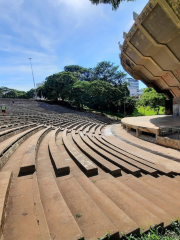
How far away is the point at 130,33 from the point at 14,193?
1084cm

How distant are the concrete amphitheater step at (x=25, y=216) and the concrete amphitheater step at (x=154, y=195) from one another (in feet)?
7.11

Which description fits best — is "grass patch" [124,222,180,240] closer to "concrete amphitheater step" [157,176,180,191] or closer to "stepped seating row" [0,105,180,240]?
"stepped seating row" [0,105,180,240]

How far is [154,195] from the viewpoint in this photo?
3.22m

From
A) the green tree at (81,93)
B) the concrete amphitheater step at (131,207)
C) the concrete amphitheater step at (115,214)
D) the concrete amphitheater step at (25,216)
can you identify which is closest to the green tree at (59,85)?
the green tree at (81,93)

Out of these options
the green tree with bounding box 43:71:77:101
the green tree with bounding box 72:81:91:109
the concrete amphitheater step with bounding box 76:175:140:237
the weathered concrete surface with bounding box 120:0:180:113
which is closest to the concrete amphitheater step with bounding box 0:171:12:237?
the concrete amphitheater step with bounding box 76:175:140:237

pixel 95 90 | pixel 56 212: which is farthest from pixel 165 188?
pixel 95 90

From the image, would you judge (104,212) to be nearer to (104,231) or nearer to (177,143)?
(104,231)

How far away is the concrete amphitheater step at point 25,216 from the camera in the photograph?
178cm

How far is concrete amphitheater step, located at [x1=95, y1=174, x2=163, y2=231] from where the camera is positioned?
7.10 ft

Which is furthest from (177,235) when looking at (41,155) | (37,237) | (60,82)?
(60,82)

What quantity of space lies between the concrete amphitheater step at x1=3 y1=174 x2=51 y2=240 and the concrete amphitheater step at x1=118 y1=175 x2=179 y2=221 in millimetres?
2166

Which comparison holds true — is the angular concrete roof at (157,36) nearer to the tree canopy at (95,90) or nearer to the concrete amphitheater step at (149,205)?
the concrete amphitheater step at (149,205)

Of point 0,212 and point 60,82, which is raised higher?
point 60,82

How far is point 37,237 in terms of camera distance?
173 cm
